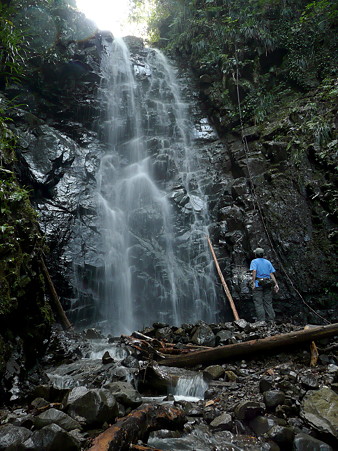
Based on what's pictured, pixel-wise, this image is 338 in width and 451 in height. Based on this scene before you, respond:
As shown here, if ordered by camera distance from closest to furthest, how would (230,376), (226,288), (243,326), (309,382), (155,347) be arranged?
(309,382) < (230,376) < (155,347) < (243,326) < (226,288)

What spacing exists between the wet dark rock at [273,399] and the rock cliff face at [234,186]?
547cm

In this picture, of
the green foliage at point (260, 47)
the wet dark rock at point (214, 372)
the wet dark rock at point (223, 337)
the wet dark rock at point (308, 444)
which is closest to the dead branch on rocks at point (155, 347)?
the wet dark rock at point (223, 337)

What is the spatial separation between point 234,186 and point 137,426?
899cm

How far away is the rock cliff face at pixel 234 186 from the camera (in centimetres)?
824

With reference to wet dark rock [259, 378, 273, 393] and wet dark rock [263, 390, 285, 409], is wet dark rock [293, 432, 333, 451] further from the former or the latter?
wet dark rock [259, 378, 273, 393]

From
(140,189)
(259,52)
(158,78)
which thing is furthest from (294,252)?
(158,78)

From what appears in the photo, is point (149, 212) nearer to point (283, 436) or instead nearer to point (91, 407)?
point (91, 407)

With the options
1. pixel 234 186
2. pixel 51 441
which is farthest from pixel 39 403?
pixel 234 186

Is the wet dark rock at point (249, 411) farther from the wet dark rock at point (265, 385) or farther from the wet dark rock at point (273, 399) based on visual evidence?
the wet dark rock at point (265, 385)

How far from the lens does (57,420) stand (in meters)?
2.35

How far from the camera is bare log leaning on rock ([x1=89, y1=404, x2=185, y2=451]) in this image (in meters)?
2.05

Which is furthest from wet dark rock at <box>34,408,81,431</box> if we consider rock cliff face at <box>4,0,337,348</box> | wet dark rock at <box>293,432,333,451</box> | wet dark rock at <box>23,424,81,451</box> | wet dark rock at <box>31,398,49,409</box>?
rock cliff face at <box>4,0,337,348</box>

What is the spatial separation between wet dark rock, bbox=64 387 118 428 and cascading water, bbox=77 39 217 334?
578cm

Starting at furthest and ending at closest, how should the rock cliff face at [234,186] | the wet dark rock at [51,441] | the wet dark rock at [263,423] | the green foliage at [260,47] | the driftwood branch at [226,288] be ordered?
the green foliage at [260,47] < the rock cliff face at [234,186] < the driftwood branch at [226,288] < the wet dark rock at [263,423] < the wet dark rock at [51,441]
